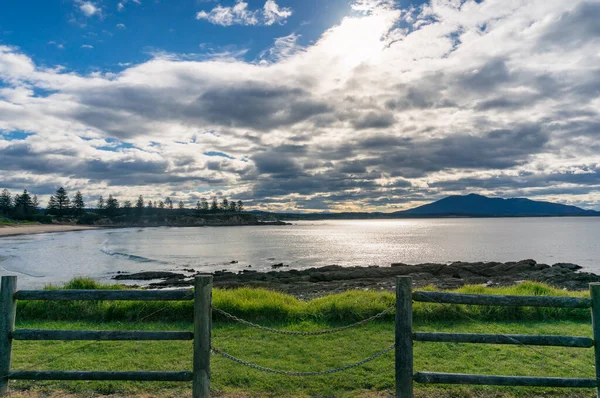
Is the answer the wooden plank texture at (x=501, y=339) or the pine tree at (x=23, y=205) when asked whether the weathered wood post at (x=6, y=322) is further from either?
the pine tree at (x=23, y=205)

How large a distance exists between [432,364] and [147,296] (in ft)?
16.8

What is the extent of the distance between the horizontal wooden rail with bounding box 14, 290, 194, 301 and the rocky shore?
19.5m

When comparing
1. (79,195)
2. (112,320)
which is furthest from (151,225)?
(112,320)

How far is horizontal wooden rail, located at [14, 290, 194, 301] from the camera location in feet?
18.2

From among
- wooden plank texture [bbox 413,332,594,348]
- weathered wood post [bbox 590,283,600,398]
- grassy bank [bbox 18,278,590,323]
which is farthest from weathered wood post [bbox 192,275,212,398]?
weathered wood post [bbox 590,283,600,398]

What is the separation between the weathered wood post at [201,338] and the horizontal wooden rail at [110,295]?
0.73 feet

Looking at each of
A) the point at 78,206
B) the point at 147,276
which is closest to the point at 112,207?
the point at 78,206

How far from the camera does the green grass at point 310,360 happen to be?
6078 millimetres

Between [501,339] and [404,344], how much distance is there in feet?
4.40

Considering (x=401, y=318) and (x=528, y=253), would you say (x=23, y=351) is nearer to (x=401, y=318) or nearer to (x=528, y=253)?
(x=401, y=318)

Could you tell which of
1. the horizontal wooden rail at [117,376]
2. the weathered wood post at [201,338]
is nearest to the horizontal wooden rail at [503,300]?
the weathered wood post at [201,338]

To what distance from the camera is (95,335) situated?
554 centimetres

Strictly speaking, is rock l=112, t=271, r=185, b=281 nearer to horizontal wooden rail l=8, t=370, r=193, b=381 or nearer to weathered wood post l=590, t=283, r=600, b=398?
horizontal wooden rail l=8, t=370, r=193, b=381

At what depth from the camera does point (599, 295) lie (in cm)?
534
